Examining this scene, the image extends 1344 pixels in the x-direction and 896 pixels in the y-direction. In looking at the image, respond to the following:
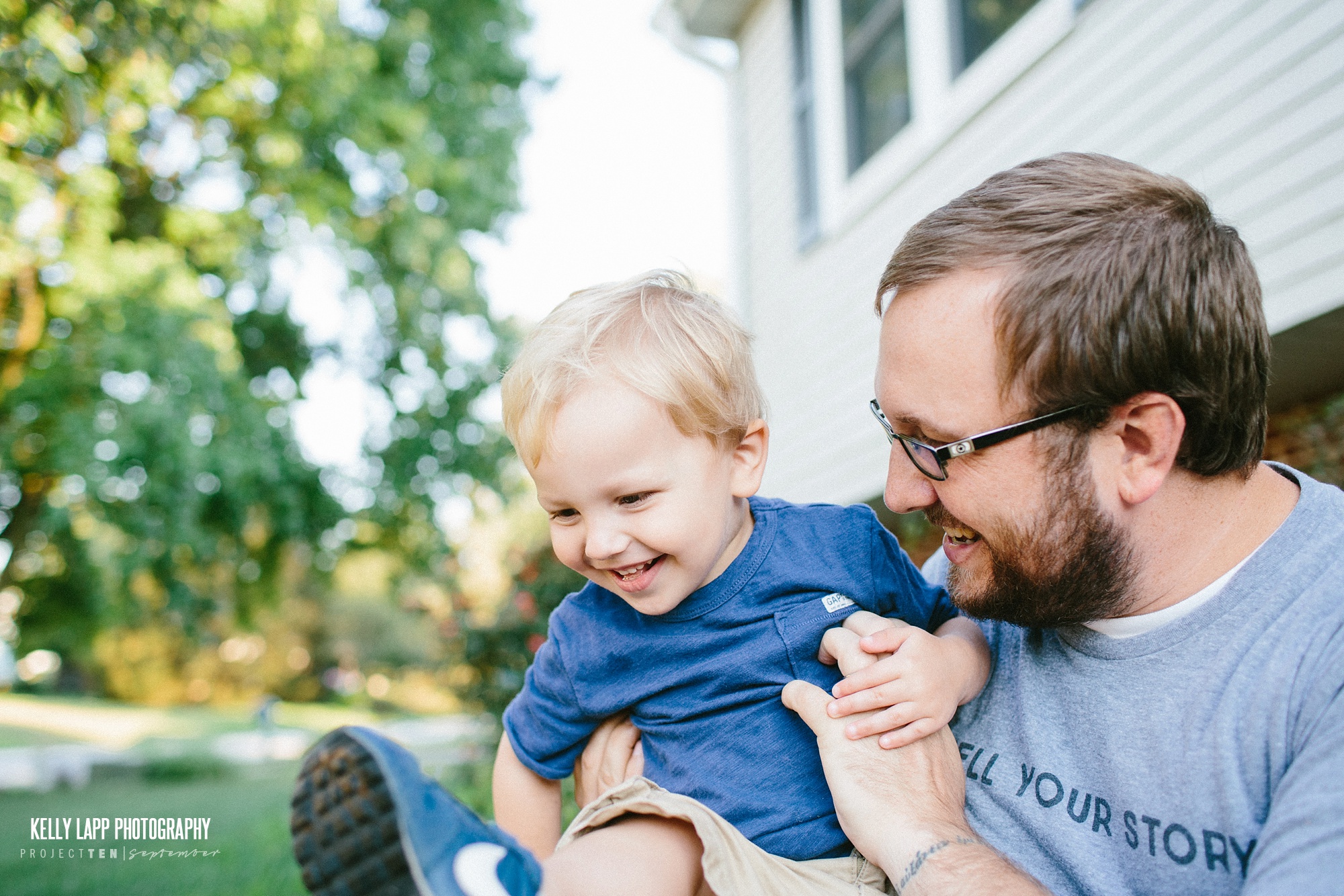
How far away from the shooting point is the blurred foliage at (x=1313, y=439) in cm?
361

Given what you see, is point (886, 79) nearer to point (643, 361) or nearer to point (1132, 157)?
point (1132, 157)

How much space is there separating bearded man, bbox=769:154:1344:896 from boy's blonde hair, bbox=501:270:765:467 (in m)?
0.35

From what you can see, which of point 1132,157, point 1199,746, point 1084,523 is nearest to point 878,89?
point 1132,157

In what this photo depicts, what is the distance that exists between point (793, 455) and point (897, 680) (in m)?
5.15

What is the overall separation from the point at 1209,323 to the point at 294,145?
408 inches

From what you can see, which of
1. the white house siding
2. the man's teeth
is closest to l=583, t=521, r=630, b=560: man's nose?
the man's teeth

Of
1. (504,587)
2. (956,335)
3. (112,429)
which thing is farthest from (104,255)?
(956,335)

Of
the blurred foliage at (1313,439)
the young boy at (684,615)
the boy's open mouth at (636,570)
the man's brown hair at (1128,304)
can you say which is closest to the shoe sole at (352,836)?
the young boy at (684,615)

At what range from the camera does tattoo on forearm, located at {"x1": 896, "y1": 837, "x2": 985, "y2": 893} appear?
1408 millimetres

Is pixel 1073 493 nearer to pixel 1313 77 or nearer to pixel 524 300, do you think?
pixel 1313 77

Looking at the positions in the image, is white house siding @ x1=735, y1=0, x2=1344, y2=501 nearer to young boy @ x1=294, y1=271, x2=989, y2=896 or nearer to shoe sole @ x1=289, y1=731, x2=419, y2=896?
young boy @ x1=294, y1=271, x2=989, y2=896

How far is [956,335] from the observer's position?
62.6 inches

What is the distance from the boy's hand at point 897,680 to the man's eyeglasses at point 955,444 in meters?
0.31

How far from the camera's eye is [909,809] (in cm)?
149
